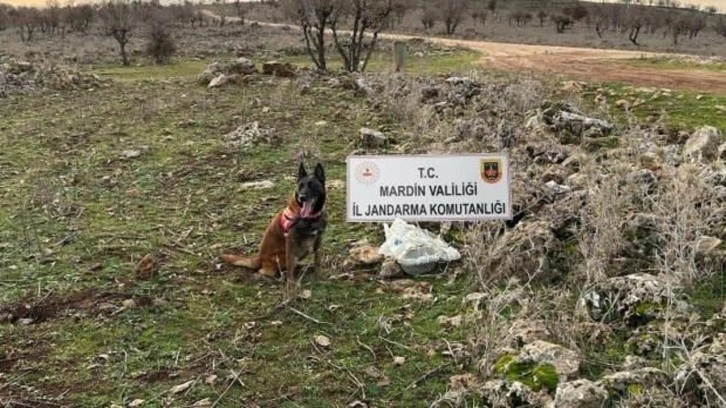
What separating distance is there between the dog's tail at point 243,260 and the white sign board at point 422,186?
2.51 feet

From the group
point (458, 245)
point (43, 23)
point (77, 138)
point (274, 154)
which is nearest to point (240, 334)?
point (458, 245)

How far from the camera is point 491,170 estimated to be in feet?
18.0

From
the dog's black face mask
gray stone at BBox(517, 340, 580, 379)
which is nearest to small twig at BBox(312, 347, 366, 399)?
gray stone at BBox(517, 340, 580, 379)

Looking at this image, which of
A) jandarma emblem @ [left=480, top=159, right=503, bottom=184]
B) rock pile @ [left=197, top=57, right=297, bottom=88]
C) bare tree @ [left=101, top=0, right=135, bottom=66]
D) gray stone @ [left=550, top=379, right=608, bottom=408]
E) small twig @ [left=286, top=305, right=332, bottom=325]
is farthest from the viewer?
bare tree @ [left=101, top=0, right=135, bottom=66]

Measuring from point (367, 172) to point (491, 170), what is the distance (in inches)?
36.2

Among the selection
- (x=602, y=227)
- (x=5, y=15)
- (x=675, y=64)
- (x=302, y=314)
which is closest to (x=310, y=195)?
(x=302, y=314)

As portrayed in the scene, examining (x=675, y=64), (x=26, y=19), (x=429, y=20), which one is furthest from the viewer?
(x=429, y=20)

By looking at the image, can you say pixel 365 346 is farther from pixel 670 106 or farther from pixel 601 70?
pixel 601 70

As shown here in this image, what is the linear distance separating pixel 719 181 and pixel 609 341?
2406 mm

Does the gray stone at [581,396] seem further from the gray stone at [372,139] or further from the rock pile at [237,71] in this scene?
the rock pile at [237,71]

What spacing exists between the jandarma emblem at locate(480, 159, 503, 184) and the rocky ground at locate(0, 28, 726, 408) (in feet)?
1.18

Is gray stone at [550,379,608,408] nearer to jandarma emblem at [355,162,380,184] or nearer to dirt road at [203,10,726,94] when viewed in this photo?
jandarma emblem at [355,162,380,184]

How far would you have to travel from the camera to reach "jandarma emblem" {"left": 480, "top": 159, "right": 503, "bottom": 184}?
545 centimetres

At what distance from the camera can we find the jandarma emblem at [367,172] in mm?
5555
